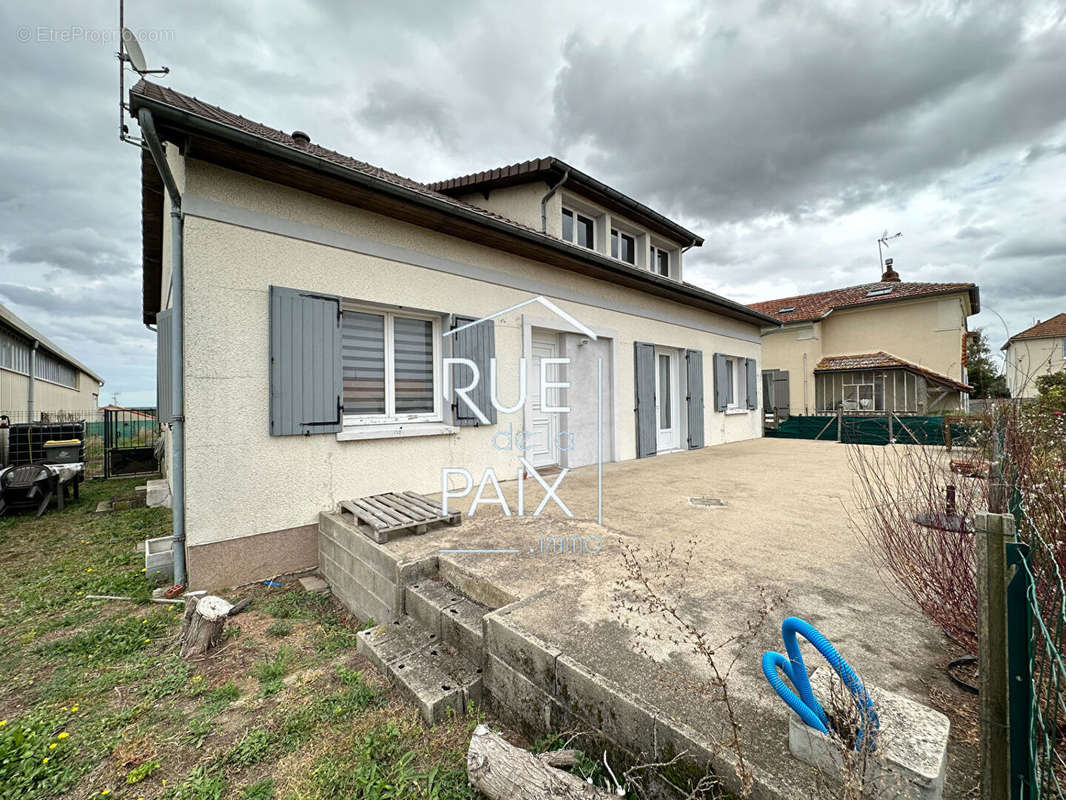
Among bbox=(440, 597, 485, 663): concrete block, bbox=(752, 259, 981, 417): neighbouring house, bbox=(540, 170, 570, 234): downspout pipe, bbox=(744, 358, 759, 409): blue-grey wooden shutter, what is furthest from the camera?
bbox=(752, 259, 981, 417): neighbouring house

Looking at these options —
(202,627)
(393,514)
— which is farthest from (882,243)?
(202,627)

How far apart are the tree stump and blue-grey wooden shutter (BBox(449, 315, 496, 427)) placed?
9.83 ft

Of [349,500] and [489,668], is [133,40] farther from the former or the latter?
[489,668]

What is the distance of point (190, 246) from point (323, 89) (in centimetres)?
512

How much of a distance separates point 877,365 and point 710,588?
1779 centimetres

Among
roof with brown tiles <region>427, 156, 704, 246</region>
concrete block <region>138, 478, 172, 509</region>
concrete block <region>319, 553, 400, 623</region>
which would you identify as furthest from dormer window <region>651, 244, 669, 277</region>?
concrete block <region>138, 478, 172, 509</region>

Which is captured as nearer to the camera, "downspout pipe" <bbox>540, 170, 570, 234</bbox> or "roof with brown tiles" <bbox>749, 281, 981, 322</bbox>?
"downspout pipe" <bbox>540, 170, 570, 234</bbox>

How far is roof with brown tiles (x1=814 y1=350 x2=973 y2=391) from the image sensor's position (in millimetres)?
15172

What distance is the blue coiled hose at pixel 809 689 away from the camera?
119cm

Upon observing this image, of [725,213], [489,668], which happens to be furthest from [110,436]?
[725,213]

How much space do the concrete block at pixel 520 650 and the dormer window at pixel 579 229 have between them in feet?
25.1

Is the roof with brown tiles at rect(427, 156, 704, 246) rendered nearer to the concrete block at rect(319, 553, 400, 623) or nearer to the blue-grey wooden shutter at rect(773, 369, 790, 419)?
the concrete block at rect(319, 553, 400, 623)

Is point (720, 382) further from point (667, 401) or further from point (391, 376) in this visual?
point (391, 376)

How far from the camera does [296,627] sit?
3.31 meters
